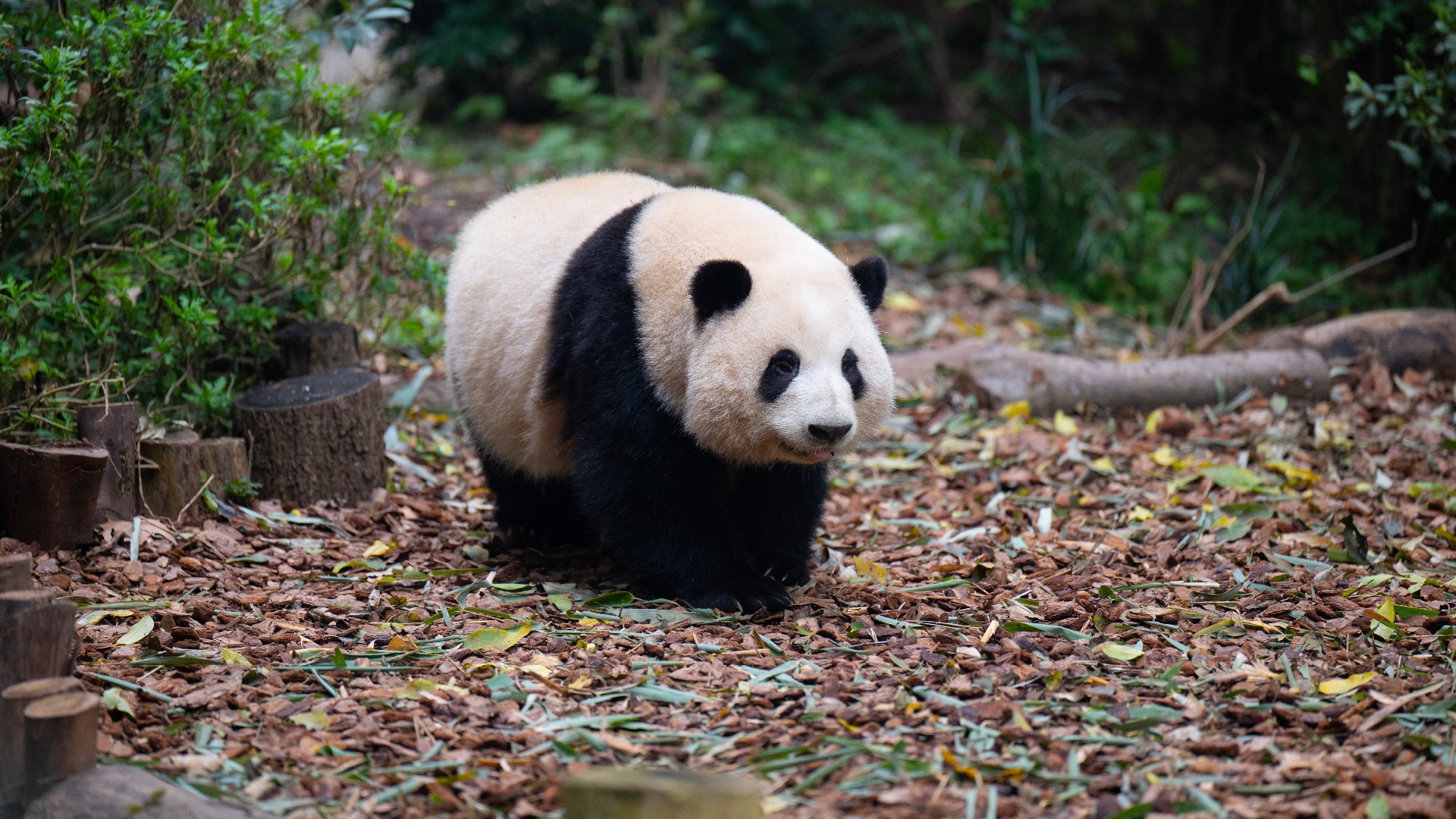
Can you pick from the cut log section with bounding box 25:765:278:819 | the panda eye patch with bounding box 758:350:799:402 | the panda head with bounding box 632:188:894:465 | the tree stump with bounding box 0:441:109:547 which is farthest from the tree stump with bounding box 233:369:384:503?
the cut log section with bounding box 25:765:278:819

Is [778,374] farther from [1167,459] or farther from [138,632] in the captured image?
[1167,459]

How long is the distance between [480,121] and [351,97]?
6892mm

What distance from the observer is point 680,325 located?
4133 mm

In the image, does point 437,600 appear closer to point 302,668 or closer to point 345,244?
point 302,668

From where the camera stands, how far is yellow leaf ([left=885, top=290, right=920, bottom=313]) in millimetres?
8523

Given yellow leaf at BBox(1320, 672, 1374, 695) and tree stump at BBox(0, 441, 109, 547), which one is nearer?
yellow leaf at BBox(1320, 672, 1374, 695)

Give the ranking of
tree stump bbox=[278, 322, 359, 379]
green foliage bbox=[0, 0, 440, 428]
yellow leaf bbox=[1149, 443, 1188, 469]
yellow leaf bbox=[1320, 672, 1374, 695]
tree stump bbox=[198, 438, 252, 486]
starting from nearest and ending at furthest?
1. yellow leaf bbox=[1320, 672, 1374, 695]
2. green foliage bbox=[0, 0, 440, 428]
3. tree stump bbox=[198, 438, 252, 486]
4. tree stump bbox=[278, 322, 359, 379]
5. yellow leaf bbox=[1149, 443, 1188, 469]

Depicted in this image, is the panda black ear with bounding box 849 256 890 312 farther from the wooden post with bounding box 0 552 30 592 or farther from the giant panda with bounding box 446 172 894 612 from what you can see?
the wooden post with bounding box 0 552 30 592

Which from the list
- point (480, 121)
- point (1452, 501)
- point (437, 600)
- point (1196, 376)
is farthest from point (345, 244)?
point (480, 121)

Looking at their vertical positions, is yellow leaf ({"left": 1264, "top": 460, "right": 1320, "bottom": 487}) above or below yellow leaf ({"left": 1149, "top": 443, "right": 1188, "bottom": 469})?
below

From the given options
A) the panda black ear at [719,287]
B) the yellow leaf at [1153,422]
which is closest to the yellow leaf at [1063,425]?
the yellow leaf at [1153,422]

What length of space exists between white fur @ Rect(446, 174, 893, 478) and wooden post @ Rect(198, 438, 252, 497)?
0.96m

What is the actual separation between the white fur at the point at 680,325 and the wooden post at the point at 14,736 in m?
2.02

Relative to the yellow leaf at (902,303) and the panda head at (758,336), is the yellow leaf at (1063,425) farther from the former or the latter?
the panda head at (758,336)
